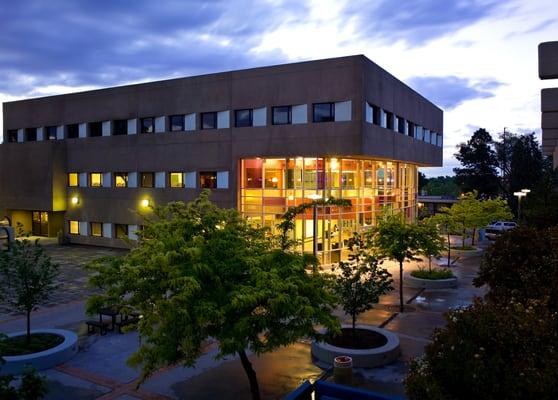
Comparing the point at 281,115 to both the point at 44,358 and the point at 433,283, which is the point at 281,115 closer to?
the point at 433,283

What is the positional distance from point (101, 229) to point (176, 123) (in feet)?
39.5

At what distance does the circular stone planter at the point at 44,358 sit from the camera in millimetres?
13820

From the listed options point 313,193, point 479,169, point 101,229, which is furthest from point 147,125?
point 479,169

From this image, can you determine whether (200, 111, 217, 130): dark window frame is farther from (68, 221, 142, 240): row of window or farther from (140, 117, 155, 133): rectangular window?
(68, 221, 142, 240): row of window

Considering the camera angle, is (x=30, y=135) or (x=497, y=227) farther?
(x=497, y=227)

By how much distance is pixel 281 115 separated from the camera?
3183 centimetres

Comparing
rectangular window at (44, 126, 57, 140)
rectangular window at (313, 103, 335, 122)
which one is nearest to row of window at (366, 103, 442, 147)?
rectangular window at (313, 103, 335, 122)

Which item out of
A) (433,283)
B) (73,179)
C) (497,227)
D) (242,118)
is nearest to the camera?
(433,283)

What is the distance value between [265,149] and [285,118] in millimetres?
2380

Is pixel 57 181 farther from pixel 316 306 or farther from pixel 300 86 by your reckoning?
pixel 316 306

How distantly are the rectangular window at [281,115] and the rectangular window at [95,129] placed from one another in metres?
17.3

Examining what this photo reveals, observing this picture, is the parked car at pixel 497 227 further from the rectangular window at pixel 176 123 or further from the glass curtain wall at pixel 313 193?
the rectangular window at pixel 176 123

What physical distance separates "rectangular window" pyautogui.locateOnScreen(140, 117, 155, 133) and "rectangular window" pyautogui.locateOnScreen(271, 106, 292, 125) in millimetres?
11070

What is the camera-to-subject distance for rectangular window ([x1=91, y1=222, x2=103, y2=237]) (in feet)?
137
